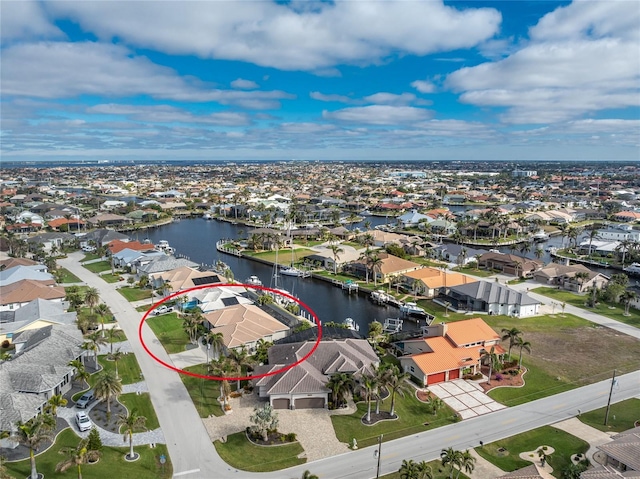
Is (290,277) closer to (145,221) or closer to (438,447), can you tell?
(438,447)

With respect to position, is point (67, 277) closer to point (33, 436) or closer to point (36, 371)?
point (36, 371)

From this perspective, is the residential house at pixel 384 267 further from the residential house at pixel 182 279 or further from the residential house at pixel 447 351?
the residential house at pixel 447 351

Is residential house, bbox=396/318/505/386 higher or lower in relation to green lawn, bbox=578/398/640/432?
higher

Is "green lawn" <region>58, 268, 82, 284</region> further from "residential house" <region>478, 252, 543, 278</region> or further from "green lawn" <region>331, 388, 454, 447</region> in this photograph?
"residential house" <region>478, 252, 543, 278</region>

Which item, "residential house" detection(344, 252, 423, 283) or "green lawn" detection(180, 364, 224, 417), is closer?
"green lawn" detection(180, 364, 224, 417)

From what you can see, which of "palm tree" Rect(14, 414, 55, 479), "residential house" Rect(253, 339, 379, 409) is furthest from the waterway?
"palm tree" Rect(14, 414, 55, 479)

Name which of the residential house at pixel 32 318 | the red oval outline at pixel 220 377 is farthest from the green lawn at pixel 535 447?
the residential house at pixel 32 318

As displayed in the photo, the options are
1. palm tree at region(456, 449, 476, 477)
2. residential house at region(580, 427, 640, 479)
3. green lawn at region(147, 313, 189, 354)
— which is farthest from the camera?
green lawn at region(147, 313, 189, 354)

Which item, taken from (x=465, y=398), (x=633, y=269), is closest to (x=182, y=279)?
(x=465, y=398)
